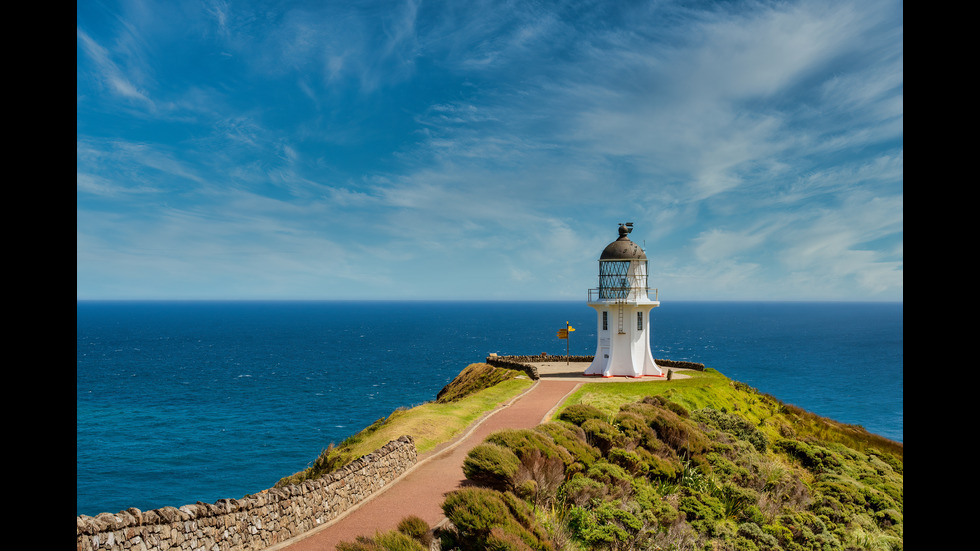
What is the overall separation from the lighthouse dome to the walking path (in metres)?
13.9

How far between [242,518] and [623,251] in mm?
28267

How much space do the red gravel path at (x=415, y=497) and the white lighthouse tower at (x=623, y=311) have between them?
1353 centimetres

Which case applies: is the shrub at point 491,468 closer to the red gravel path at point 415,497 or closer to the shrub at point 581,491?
the red gravel path at point 415,497

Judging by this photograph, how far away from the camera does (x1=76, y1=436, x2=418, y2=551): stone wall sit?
27.9 ft

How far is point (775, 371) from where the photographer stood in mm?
77750

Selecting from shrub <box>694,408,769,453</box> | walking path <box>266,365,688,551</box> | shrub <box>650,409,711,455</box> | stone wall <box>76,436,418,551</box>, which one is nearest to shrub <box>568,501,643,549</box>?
walking path <box>266,365,688,551</box>

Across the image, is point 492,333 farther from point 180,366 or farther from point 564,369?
point 564,369

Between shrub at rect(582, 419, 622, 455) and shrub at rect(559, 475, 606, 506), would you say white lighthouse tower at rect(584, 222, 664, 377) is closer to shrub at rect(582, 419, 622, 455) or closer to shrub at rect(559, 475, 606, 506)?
shrub at rect(582, 419, 622, 455)

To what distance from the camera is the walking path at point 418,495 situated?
37.5 feet

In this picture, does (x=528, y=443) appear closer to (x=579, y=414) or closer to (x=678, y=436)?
(x=579, y=414)

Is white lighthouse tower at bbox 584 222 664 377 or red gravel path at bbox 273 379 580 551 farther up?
white lighthouse tower at bbox 584 222 664 377

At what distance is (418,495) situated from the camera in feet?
45.4
